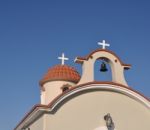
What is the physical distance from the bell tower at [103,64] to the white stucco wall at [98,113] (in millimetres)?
797

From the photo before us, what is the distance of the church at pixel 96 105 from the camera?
47.0 feet

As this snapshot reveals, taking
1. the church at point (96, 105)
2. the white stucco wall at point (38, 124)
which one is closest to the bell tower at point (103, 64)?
the church at point (96, 105)

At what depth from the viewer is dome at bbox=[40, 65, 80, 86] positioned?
18.1 m

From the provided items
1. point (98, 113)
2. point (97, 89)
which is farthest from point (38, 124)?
point (97, 89)

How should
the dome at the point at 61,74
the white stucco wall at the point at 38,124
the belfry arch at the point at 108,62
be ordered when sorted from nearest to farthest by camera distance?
the white stucco wall at the point at 38,124 < the belfry arch at the point at 108,62 < the dome at the point at 61,74

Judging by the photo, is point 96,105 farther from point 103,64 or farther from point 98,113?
point 103,64

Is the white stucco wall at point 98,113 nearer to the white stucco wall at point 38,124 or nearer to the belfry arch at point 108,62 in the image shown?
the white stucco wall at point 38,124

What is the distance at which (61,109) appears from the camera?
47.3 feet

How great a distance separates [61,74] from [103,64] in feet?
9.68

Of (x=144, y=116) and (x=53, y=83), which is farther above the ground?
(x=53, y=83)

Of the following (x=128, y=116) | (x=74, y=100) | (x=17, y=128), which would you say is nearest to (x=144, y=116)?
(x=128, y=116)

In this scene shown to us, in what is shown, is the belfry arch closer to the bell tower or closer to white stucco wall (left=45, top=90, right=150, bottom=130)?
the bell tower

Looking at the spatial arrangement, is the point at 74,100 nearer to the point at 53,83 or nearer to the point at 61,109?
the point at 61,109

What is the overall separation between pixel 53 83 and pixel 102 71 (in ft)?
10.8
